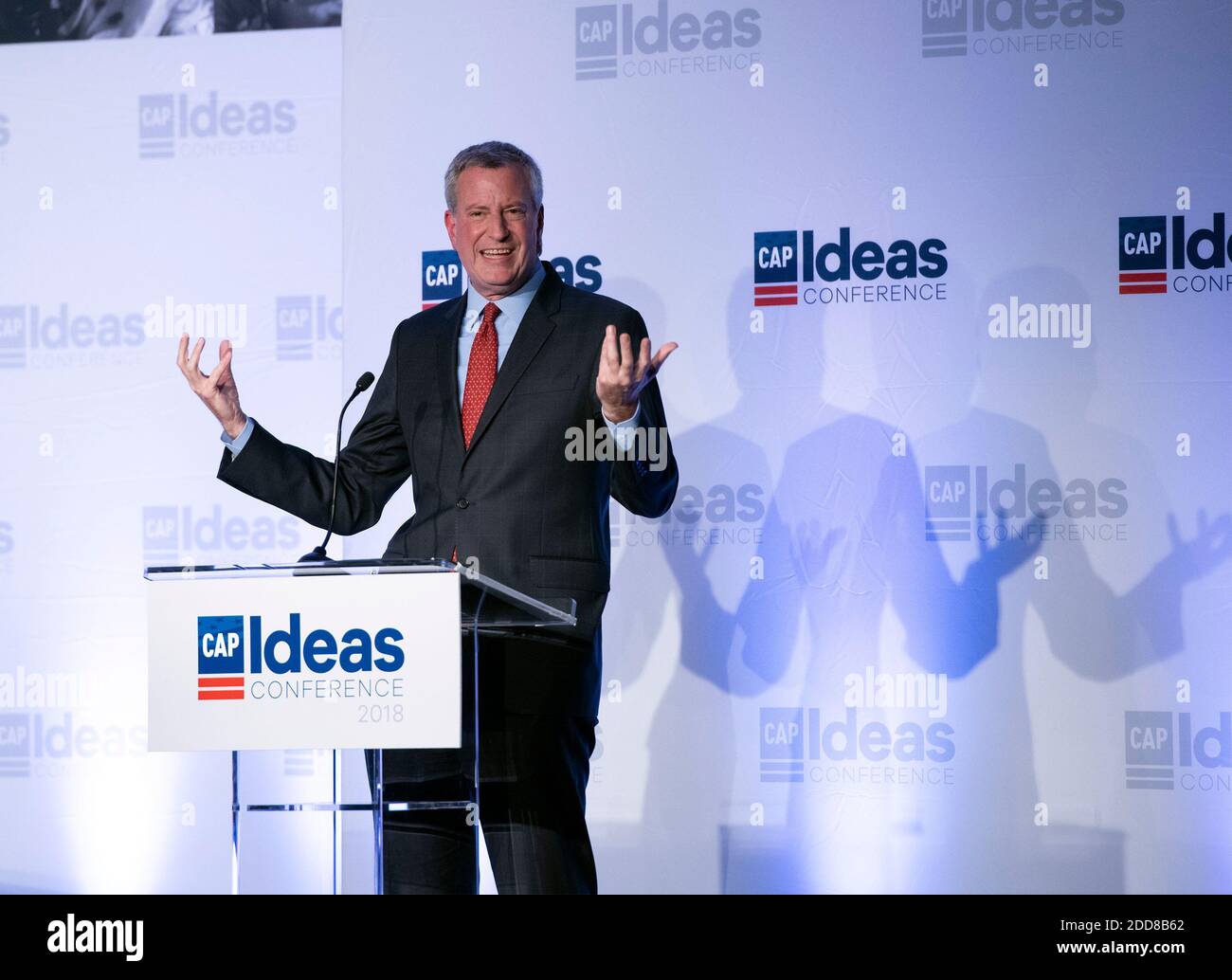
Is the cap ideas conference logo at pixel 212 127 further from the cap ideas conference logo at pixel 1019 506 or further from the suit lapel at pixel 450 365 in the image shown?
the cap ideas conference logo at pixel 1019 506

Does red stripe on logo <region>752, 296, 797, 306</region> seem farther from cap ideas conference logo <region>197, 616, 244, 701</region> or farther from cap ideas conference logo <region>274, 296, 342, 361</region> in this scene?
cap ideas conference logo <region>197, 616, 244, 701</region>

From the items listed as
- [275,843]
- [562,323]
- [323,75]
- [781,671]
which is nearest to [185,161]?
[323,75]

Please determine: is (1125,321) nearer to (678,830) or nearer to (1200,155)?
(1200,155)

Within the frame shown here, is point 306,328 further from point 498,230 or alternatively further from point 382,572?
point 382,572

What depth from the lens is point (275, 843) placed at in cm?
454

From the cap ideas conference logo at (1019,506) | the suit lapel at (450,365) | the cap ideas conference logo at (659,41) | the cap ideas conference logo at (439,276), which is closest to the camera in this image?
the suit lapel at (450,365)

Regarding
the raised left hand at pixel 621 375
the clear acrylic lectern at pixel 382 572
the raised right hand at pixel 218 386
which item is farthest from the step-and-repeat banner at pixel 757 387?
the clear acrylic lectern at pixel 382 572

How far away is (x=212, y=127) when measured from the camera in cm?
502

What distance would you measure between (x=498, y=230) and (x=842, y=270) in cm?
140

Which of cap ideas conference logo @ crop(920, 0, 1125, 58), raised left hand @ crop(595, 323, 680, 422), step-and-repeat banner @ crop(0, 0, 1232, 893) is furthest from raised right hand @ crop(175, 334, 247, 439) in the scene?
cap ideas conference logo @ crop(920, 0, 1125, 58)

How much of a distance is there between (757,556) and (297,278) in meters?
1.89

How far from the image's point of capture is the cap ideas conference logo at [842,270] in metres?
4.65

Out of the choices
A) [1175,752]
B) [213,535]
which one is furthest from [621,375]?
[1175,752]

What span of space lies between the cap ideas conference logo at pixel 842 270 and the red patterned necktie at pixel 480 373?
1.28 m
